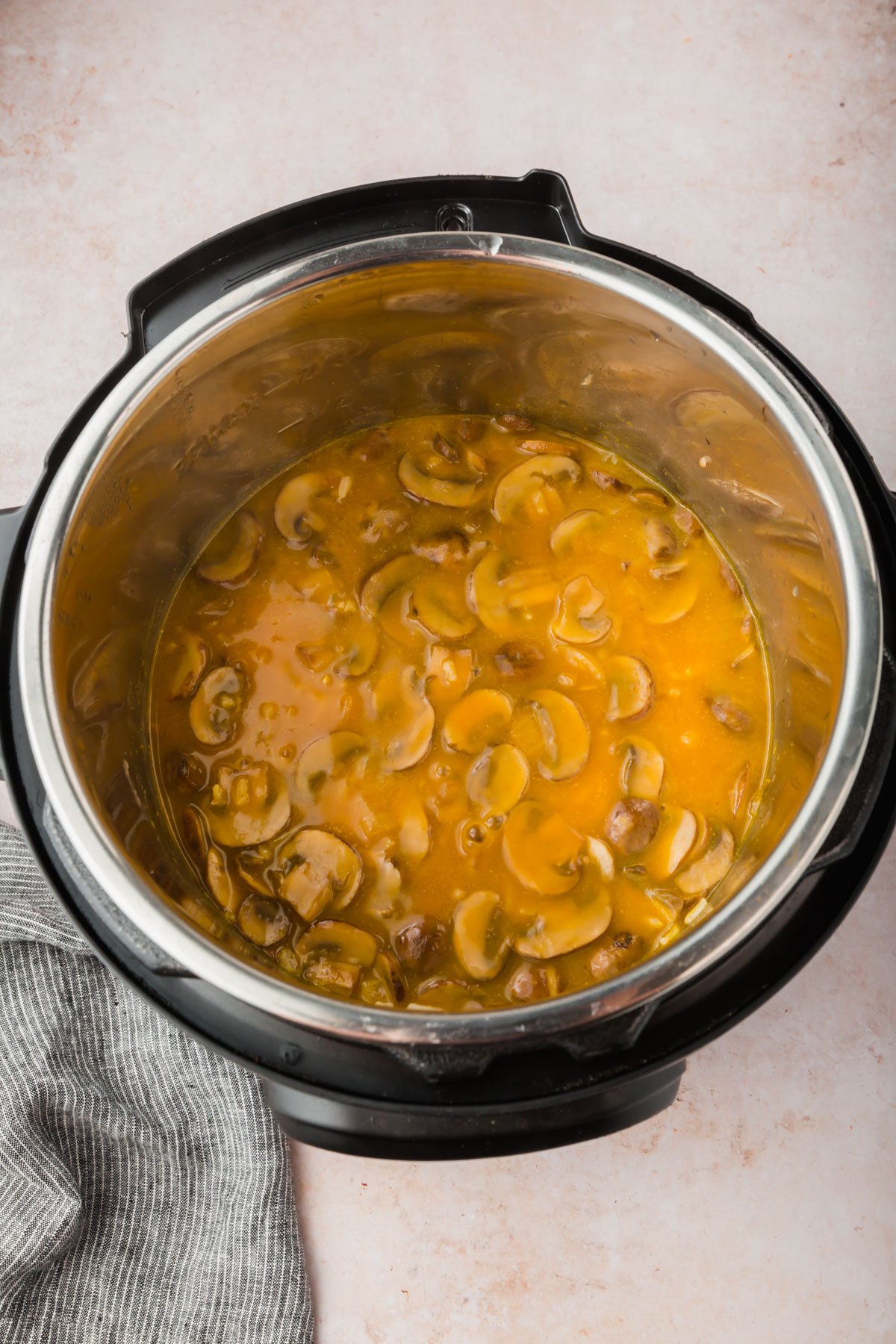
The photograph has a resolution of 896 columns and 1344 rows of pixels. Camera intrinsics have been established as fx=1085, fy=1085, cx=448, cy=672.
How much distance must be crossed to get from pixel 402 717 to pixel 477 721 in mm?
109

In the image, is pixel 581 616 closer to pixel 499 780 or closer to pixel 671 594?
pixel 671 594

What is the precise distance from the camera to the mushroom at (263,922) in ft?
4.95

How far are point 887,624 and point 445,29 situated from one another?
1363 mm

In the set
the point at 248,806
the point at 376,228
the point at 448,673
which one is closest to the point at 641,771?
the point at 448,673

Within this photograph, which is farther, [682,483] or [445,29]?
[445,29]

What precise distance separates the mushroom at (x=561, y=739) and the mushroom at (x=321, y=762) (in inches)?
10.9

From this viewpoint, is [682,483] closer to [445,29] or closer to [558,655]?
[558,655]

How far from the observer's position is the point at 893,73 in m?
1.90

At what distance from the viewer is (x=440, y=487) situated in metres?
1.66

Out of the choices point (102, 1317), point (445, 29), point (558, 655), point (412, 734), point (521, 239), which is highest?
point (445, 29)

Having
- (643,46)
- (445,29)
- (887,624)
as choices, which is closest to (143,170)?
(445,29)

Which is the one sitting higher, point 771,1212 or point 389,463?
point 389,463

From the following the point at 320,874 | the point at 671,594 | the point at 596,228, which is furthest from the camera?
the point at 596,228

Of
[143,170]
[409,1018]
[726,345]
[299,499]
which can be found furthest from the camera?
[143,170]
